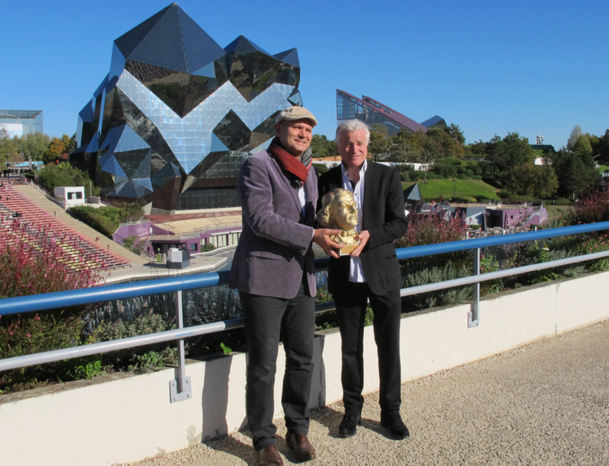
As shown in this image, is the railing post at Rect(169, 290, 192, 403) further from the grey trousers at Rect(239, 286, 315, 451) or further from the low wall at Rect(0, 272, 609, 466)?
the grey trousers at Rect(239, 286, 315, 451)

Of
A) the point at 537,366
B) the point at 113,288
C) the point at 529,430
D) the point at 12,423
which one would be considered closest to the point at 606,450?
the point at 529,430

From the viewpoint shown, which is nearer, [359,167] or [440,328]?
[359,167]

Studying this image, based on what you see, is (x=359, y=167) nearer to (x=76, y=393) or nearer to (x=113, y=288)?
(x=113, y=288)

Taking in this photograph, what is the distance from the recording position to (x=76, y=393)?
2.67 m

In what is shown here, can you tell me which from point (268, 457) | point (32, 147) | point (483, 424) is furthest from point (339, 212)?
point (32, 147)

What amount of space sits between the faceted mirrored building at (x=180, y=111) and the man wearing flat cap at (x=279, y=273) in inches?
1730

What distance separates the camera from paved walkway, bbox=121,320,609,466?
2850mm

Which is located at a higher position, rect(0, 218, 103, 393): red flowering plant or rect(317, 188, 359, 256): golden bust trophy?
rect(317, 188, 359, 256): golden bust trophy

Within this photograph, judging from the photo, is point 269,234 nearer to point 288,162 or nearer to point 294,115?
point 288,162

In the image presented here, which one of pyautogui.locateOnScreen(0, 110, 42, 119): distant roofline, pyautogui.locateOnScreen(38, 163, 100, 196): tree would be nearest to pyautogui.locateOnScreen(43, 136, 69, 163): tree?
pyautogui.locateOnScreen(38, 163, 100, 196): tree

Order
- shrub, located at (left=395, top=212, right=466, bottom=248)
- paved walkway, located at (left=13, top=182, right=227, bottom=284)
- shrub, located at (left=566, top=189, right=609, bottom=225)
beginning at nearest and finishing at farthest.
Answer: shrub, located at (left=395, top=212, right=466, bottom=248) < shrub, located at (left=566, top=189, right=609, bottom=225) < paved walkway, located at (left=13, top=182, right=227, bottom=284)

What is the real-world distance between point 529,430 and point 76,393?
2.48m

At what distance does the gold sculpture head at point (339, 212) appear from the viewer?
275 centimetres

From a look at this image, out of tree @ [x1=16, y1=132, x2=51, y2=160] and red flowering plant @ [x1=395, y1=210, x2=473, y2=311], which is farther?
tree @ [x1=16, y1=132, x2=51, y2=160]
